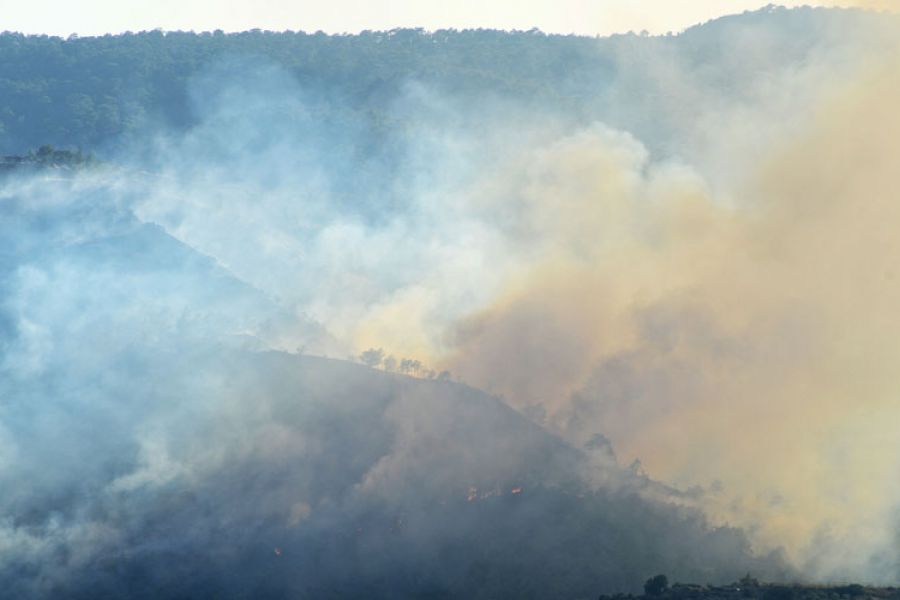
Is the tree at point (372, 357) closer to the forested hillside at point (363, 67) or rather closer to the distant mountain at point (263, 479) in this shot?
the distant mountain at point (263, 479)

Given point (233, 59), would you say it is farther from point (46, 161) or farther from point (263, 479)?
point (263, 479)

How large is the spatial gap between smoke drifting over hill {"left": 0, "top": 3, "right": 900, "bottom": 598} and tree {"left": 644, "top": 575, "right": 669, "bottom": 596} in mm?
3671

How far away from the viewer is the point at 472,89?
152 m

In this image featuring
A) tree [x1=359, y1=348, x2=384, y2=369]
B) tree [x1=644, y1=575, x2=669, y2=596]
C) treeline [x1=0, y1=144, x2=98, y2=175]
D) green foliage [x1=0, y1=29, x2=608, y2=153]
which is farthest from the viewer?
green foliage [x1=0, y1=29, x2=608, y2=153]

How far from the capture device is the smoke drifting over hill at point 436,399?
220ft

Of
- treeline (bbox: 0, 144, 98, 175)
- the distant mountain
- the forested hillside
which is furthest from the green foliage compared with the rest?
the distant mountain

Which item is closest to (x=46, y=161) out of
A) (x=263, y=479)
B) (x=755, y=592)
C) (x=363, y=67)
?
(x=263, y=479)

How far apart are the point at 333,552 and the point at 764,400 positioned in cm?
2209

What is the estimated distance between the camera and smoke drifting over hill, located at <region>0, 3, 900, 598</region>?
67.1m

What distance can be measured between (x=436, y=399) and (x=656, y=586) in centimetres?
1692

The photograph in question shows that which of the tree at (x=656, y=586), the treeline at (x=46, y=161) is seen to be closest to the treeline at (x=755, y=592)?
the tree at (x=656, y=586)

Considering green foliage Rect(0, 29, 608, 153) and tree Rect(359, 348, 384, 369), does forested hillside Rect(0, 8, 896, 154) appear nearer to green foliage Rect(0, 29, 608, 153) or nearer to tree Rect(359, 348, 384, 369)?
green foliage Rect(0, 29, 608, 153)

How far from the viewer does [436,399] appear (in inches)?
2985

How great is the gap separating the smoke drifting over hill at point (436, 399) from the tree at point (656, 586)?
3671 mm
